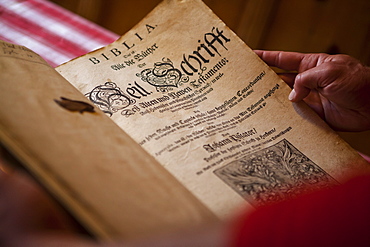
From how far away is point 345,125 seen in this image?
2.06 feet

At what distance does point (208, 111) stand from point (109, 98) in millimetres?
150

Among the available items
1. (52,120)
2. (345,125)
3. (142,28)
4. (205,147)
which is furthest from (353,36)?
(52,120)

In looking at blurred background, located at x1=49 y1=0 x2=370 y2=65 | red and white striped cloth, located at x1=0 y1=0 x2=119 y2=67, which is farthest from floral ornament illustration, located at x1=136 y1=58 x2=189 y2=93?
blurred background, located at x1=49 y1=0 x2=370 y2=65

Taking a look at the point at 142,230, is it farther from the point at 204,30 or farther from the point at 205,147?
the point at 204,30

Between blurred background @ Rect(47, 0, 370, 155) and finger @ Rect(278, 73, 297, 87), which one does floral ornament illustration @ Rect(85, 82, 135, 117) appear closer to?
finger @ Rect(278, 73, 297, 87)

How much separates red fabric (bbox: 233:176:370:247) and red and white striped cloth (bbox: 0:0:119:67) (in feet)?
2.03

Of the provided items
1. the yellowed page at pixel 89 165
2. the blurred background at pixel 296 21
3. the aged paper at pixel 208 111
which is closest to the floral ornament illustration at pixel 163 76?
the aged paper at pixel 208 111

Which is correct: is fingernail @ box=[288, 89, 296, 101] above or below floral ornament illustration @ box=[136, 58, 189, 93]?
below

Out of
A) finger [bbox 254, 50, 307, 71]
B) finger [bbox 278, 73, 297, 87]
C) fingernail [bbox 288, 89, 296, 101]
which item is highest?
finger [bbox 254, 50, 307, 71]

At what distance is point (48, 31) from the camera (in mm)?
841

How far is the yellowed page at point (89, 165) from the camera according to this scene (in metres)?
0.29

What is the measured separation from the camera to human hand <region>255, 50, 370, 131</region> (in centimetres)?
60

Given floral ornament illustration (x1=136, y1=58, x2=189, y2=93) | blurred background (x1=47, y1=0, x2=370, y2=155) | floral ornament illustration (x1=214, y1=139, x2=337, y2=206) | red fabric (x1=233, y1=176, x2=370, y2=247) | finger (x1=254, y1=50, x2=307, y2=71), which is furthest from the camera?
blurred background (x1=47, y1=0, x2=370, y2=155)

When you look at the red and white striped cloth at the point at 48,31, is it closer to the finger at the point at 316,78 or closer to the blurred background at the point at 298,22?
the finger at the point at 316,78
